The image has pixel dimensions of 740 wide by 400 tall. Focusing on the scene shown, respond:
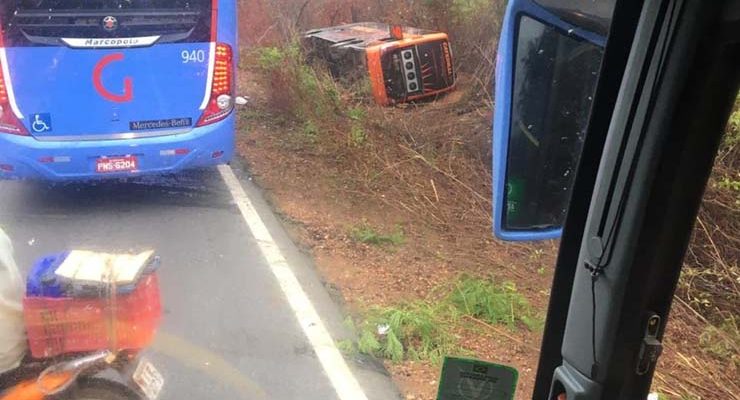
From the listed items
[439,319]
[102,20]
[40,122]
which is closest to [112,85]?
[102,20]

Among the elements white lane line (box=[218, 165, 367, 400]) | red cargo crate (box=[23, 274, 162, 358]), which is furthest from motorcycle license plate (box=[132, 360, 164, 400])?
white lane line (box=[218, 165, 367, 400])

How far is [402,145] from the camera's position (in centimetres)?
871

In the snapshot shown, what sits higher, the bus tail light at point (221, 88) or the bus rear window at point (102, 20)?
the bus rear window at point (102, 20)

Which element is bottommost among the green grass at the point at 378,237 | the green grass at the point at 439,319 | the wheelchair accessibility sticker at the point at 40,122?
the green grass at the point at 378,237

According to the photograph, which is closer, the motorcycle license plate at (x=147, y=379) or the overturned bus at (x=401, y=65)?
the motorcycle license plate at (x=147, y=379)

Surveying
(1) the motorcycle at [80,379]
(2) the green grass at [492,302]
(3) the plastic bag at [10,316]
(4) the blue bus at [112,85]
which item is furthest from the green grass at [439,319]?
(4) the blue bus at [112,85]

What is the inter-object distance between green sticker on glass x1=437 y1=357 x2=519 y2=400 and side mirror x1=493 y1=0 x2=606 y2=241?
1.28ft

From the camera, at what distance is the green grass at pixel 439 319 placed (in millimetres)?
4727

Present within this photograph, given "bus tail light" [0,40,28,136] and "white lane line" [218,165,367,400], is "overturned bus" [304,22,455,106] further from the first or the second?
"bus tail light" [0,40,28,136]

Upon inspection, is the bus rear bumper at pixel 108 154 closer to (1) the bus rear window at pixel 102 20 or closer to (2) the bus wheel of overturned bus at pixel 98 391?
(1) the bus rear window at pixel 102 20

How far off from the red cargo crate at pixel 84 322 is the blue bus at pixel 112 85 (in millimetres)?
3903

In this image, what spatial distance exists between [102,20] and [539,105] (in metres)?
5.56

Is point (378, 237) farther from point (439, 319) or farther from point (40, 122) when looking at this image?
point (40, 122)

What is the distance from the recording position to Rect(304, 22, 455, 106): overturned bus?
11312mm
